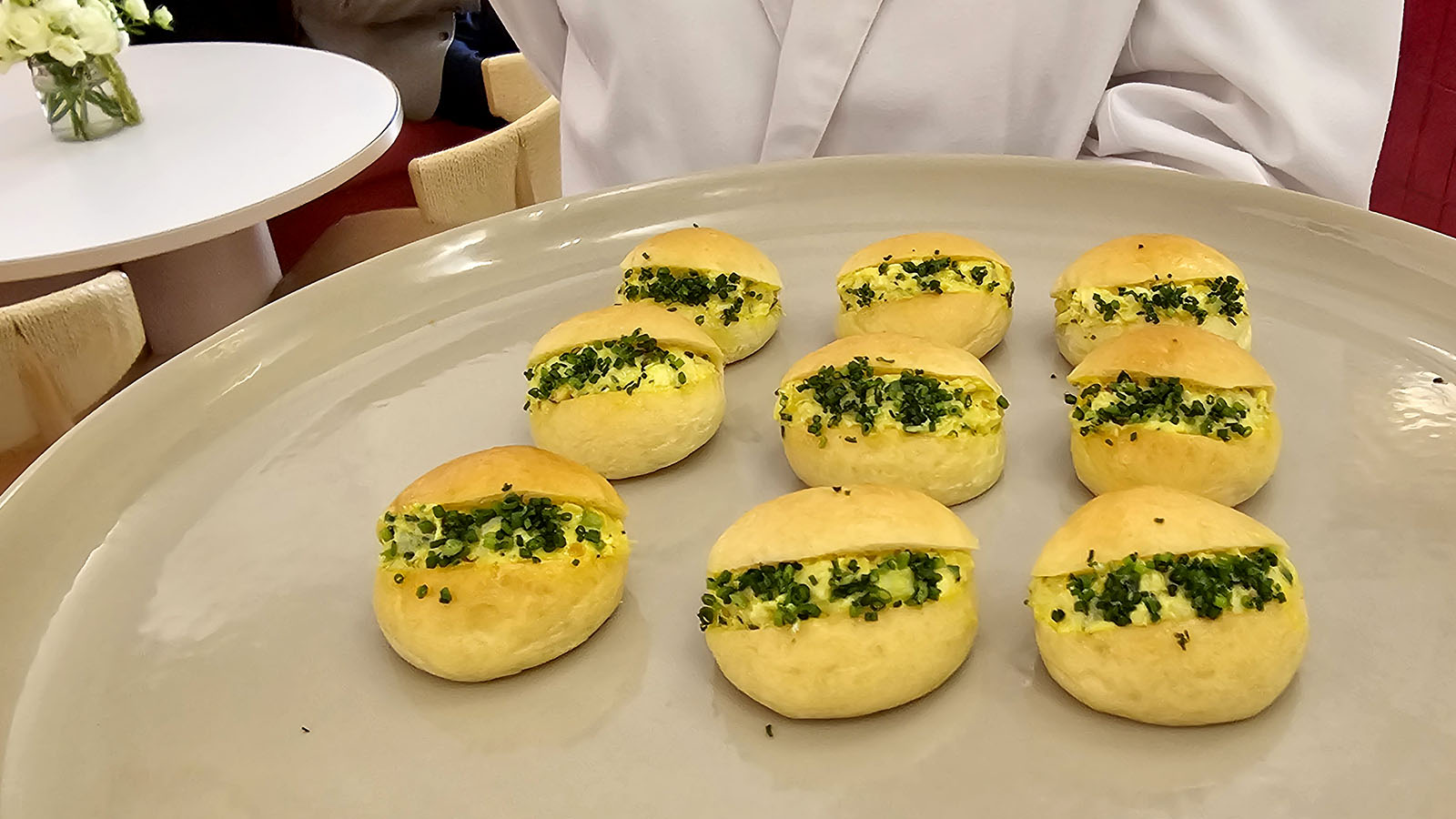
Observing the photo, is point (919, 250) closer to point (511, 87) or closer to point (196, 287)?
point (511, 87)

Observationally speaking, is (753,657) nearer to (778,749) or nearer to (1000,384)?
(778,749)

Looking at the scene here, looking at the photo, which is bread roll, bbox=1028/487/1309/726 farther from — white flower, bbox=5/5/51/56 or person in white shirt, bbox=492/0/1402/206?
white flower, bbox=5/5/51/56

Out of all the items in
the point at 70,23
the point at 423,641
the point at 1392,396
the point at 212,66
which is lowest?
the point at 212,66

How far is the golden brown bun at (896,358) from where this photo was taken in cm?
185

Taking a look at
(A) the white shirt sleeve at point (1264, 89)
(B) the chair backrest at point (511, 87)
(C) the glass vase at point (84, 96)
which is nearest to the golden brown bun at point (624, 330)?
(A) the white shirt sleeve at point (1264, 89)

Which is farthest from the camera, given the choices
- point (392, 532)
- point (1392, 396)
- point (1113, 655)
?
point (1392, 396)

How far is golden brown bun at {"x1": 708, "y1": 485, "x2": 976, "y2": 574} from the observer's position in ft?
4.85

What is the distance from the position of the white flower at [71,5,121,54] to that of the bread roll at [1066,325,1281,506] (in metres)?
3.83

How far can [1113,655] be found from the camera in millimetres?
1362

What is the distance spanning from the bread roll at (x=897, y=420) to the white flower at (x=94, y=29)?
346 centimetres

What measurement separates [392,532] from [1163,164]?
5.88 ft

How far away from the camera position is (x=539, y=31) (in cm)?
273

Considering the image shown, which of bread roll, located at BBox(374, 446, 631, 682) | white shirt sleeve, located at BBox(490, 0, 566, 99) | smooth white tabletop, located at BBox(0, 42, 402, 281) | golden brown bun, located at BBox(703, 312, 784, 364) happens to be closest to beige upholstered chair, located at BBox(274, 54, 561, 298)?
smooth white tabletop, located at BBox(0, 42, 402, 281)

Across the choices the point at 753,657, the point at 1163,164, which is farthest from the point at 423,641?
the point at 1163,164
